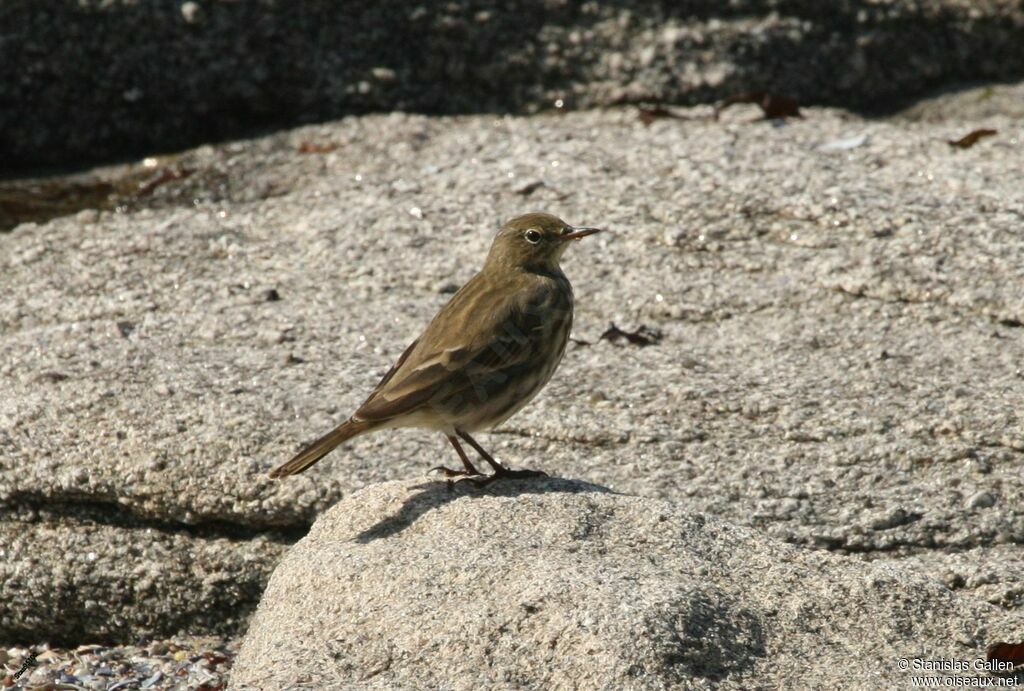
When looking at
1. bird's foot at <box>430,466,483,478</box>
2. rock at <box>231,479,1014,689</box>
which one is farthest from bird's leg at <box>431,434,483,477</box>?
rock at <box>231,479,1014,689</box>

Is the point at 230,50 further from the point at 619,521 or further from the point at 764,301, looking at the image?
the point at 619,521

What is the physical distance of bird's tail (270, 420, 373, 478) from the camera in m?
5.15

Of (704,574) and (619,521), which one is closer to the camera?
(704,574)

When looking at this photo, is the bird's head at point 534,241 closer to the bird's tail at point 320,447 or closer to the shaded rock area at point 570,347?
the shaded rock area at point 570,347

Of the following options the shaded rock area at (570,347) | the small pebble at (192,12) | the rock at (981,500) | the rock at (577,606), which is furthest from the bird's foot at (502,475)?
the small pebble at (192,12)

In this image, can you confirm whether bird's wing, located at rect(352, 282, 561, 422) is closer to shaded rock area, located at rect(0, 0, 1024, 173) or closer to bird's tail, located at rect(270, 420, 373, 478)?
bird's tail, located at rect(270, 420, 373, 478)

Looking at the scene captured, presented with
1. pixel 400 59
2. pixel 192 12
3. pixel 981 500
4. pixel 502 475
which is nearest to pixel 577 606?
pixel 502 475

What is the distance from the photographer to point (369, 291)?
23.4ft

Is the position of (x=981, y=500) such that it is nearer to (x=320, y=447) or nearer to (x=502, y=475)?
(x=502, y=475)

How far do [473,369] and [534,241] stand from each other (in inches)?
36.4

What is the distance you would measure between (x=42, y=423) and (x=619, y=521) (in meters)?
2.48

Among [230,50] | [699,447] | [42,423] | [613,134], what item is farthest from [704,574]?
[230,50]

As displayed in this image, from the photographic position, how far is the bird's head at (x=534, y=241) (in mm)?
6199

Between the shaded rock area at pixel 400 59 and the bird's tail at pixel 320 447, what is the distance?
4075 mm
